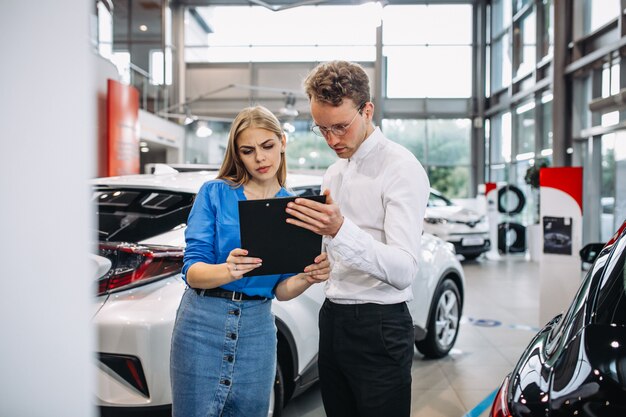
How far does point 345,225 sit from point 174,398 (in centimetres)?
80

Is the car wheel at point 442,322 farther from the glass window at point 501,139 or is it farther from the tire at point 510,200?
the glass window at point 501,139

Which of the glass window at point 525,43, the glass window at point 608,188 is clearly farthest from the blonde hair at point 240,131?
the glass window at point 525,43

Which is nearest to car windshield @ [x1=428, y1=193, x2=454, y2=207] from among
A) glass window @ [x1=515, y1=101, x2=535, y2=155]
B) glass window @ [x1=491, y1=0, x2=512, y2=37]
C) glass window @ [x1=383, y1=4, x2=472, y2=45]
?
glass window @ [x1=515, y1=101, x2=535, y2=155]

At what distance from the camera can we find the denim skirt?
169 centimetres

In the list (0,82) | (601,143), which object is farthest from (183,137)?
(0,82)

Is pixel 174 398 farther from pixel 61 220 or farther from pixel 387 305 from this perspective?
pixel 61 220

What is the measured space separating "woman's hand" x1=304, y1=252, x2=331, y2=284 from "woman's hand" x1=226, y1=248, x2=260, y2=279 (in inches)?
6.7

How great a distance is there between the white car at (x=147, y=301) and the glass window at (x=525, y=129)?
11.6 m

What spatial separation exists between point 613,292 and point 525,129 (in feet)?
44.4

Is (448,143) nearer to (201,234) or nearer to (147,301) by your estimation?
(147,301)

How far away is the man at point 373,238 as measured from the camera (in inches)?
64.9

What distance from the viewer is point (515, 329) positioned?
5418 mm

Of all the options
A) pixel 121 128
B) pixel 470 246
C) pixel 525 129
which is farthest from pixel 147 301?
pixel 525 129

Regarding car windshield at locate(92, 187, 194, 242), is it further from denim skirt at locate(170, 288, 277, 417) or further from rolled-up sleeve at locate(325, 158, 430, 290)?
rolled-up sleeve at locate(325, 158, 430, 290)
